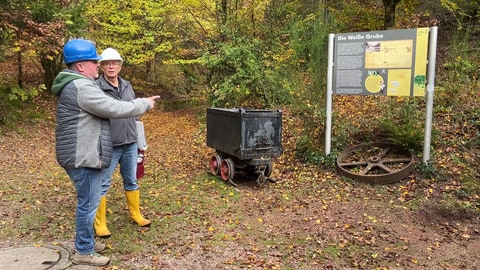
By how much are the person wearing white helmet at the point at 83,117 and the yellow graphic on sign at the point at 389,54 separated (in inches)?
160

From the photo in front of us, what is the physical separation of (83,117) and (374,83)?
4460mm

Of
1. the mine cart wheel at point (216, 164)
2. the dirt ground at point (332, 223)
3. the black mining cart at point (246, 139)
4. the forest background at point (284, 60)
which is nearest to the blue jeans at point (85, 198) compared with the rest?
the dirt ground at point (332, 223)

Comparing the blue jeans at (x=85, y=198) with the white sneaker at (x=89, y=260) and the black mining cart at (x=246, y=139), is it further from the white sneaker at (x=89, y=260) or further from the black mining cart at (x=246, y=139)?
the black mining cart at (x=246, y=139)

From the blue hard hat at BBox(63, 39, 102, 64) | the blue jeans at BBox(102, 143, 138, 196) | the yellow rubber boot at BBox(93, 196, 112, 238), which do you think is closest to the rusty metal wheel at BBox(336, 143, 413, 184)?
the blue jeans at BBox(102, 143, 138, 196)

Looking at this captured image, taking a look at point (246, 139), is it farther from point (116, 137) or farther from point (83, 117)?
point (83, 117)

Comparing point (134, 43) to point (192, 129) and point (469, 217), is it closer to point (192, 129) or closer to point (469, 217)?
point (192, 129)

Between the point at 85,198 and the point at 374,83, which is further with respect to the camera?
the point at 374,83

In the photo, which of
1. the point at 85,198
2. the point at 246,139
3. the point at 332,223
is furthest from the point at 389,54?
the point at 85,198

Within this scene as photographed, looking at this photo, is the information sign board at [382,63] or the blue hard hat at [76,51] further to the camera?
the information sign board at [382,63]

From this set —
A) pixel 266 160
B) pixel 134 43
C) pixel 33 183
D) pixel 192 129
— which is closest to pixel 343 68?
pixel 266 160

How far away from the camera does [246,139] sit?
546 centimetres

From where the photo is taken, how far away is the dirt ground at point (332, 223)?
367 cm

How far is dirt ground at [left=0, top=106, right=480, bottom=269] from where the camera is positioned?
3.67 metres

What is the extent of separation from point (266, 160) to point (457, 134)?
3378mm
